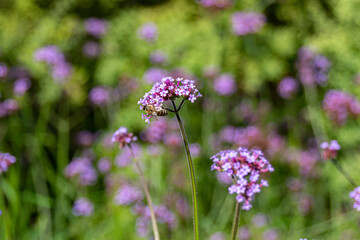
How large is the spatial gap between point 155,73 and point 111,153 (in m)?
0.83

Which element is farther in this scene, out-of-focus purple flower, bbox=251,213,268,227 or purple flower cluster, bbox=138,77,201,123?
out-of-focus purple flower, bbox=251,213,268,227

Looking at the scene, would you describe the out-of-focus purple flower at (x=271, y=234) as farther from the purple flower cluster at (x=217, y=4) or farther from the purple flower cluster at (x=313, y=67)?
the purple flower cluster at (x=217, y=4)

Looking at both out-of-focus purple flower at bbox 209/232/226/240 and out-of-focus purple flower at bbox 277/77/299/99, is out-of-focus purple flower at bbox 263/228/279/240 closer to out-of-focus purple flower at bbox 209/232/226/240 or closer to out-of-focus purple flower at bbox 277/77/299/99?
out-of-focus purple flower at bbox 209/232/226/240

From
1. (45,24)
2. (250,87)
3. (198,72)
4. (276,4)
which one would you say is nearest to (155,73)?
(198,72)

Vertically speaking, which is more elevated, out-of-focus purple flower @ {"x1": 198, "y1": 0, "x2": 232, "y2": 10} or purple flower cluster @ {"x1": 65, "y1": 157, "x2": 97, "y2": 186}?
out-of-focus purple flower @ {"x1": 198, "y1": 0, "x2": 232, "y2": 10}

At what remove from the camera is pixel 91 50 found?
3781 millimetres

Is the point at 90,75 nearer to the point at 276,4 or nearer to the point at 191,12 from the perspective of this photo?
the point at 191,12

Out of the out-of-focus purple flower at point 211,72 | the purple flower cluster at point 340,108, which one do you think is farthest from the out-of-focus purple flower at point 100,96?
the purple flower cluster at point 340,108

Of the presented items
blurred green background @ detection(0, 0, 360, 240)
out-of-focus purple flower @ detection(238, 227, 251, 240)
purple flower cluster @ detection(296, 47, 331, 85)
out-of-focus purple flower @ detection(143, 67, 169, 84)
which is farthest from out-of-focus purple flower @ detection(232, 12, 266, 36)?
out-of-focus purple flower @ detection(238, 227, 251, 240)

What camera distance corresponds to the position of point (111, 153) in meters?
3.47

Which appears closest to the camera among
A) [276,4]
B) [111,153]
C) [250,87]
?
[111,153]

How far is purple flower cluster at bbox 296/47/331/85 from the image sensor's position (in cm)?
309

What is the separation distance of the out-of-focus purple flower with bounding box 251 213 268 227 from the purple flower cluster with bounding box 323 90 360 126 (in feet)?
2.73

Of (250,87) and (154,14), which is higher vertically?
(154,14)
